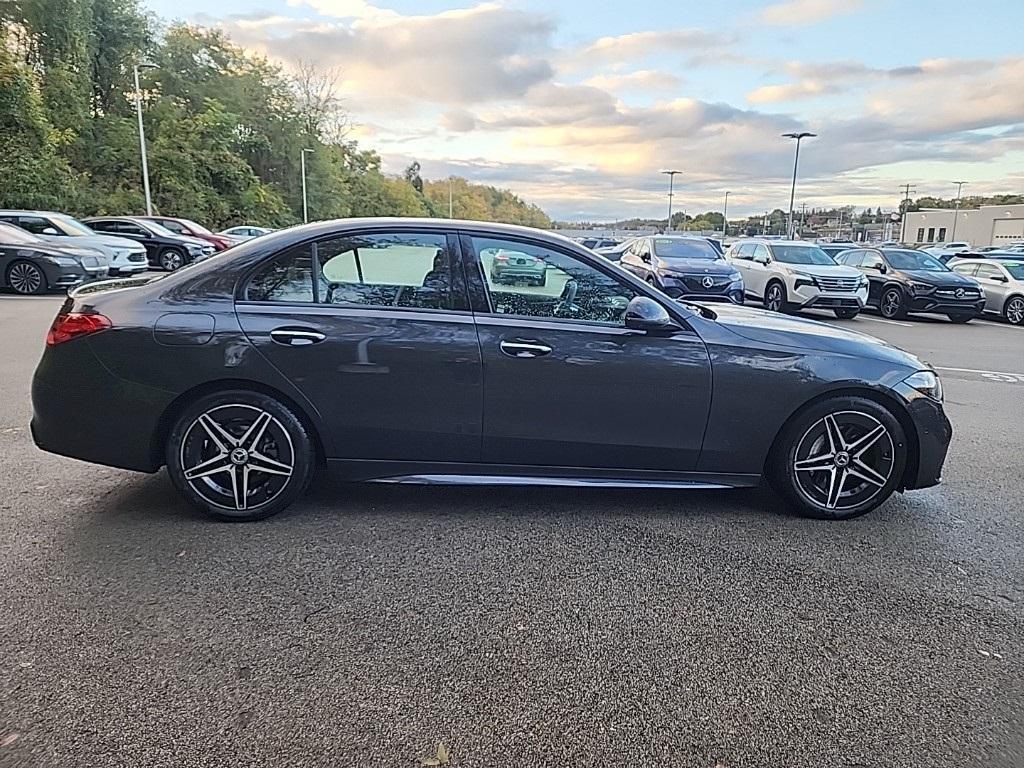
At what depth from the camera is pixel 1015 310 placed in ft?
49.7

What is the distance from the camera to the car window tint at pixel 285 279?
358cm

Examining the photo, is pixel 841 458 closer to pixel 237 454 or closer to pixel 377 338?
pixel 377 338

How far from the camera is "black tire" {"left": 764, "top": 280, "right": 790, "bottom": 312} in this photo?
14.6 meters

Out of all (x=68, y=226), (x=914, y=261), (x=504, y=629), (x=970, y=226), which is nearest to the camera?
(x=504, y=629)

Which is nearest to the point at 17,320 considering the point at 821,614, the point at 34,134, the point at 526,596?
the point at 526,596

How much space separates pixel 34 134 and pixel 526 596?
34.7 meters

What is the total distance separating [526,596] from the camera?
296 cm

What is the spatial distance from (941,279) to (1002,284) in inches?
82.3

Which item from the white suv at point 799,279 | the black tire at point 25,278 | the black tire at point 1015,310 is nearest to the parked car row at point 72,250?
the black tire at point 25,278

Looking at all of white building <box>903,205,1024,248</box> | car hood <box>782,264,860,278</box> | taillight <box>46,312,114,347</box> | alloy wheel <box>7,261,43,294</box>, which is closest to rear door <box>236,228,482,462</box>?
taillight <box>46,312,114,347</box>

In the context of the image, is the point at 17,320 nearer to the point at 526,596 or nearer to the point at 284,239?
the point at 284,239

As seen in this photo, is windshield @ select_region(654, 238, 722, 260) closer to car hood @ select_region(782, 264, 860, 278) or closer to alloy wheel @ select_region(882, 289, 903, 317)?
car hood @ select_region(782, 264, 860, 278)

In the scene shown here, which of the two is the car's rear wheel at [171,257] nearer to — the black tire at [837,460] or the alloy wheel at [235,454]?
the alloy wheel at [235,454]

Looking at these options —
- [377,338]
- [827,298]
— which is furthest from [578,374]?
[827,298]
